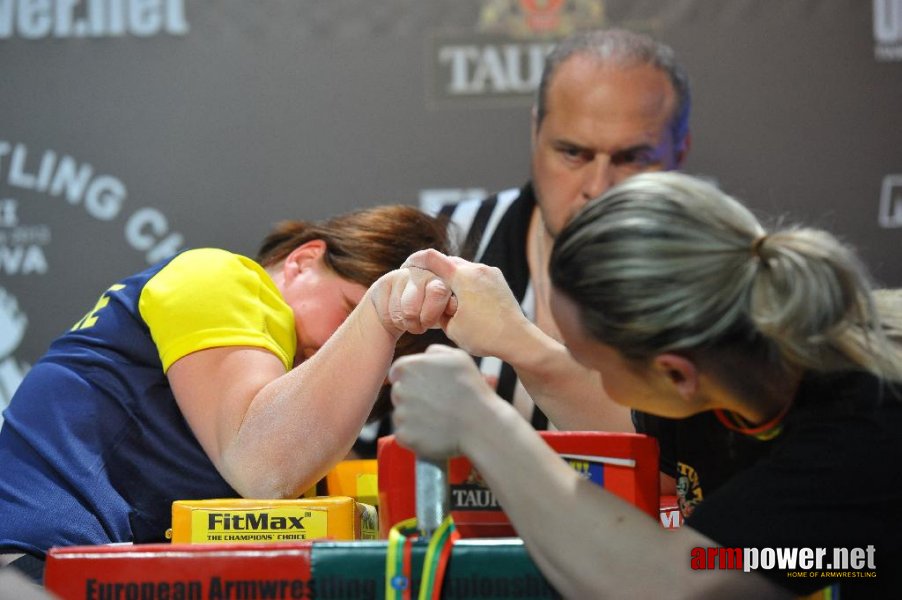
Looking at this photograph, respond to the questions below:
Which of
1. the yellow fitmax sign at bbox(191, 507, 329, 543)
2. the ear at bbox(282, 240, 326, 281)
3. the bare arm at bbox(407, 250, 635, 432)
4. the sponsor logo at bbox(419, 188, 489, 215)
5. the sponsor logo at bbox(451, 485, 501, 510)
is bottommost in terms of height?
the yellow fitmax sign at bbox(191, 507, 329, 543)

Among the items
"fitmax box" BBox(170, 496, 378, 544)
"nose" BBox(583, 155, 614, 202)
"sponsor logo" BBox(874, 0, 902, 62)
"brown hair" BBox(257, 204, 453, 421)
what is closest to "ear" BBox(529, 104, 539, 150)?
"nose" BBox(583, 155, 614, 202)

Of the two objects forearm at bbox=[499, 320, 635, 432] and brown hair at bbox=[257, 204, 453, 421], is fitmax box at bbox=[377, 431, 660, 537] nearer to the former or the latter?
forearm at bbox=[499, 320, 635, 432]

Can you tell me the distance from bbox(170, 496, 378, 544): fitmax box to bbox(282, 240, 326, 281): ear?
0.61m

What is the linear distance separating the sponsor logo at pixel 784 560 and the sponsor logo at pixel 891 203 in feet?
5.69

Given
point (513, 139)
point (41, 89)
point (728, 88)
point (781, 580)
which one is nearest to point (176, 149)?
point (41, 89)

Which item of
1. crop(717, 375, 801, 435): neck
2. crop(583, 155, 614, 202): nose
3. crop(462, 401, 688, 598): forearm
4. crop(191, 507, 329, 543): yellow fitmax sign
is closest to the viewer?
crop(462, 401, 688, 598): forearm

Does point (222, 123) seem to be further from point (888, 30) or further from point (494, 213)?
point (888, 30)

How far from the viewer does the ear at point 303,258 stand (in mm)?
1889

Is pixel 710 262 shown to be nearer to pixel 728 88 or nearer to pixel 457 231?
pixel 457 231

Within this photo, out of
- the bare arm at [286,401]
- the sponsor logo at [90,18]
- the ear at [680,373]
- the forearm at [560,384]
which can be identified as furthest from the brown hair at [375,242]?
the sponsor logo at [90,18]

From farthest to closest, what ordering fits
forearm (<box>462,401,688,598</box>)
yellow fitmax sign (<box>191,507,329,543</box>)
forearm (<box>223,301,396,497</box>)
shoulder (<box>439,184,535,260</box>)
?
1. shoulder (<box>439,184,535,260</box>)
2. forearm (<box>223,301,396,497</box>)
3. yellow fitmax sign (<box>191,507,329,543</box>)
4. forearm (<box>462,401,688,598</box>)

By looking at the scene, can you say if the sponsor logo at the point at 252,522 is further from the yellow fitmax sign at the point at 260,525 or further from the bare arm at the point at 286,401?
the bare arm at the point at 286,401

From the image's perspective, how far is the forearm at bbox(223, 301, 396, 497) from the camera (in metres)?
1.48

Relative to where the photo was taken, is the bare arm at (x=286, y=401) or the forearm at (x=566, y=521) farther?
the bare arm at (x=286, y=401)
